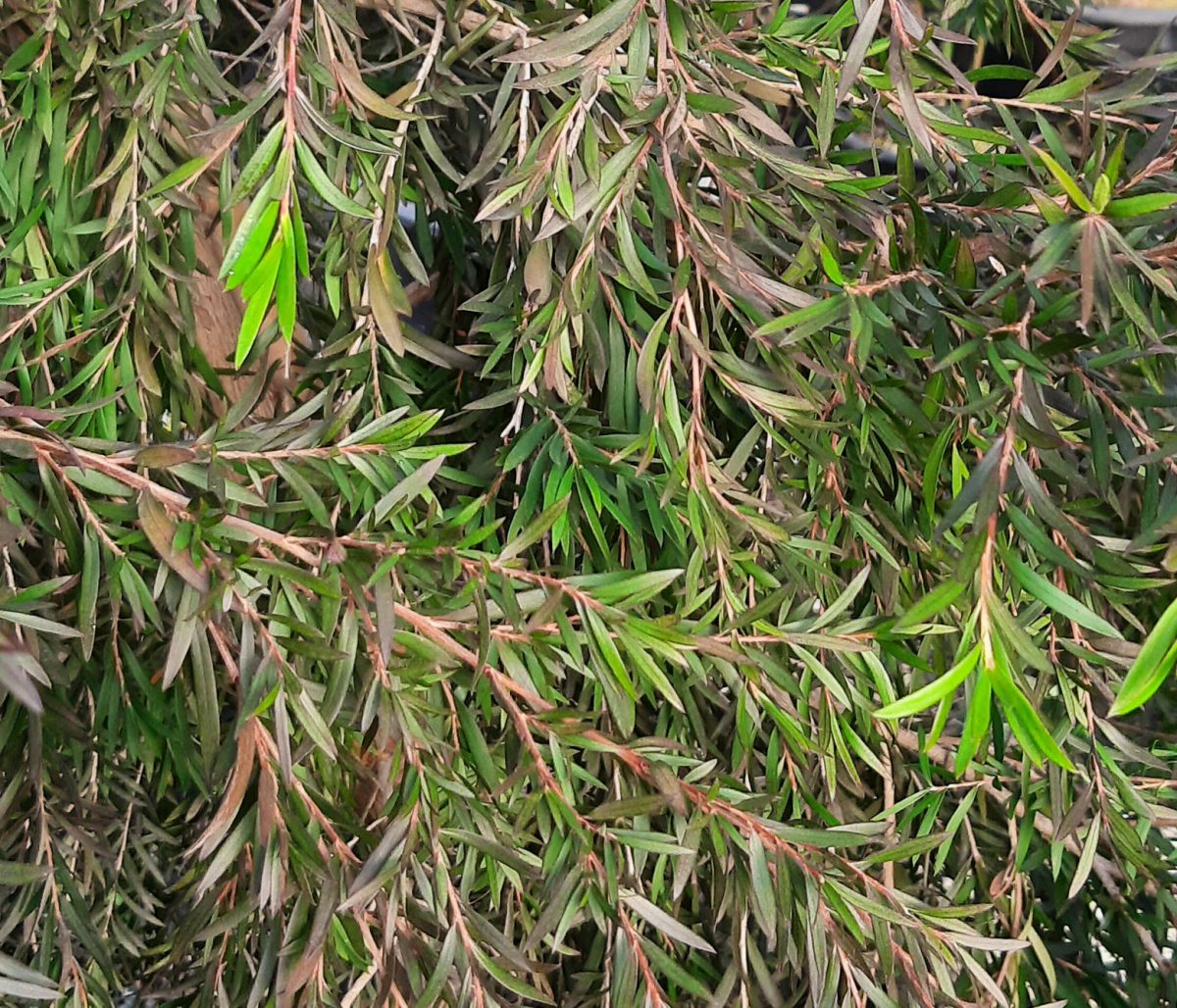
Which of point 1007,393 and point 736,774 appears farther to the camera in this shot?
point 736,774

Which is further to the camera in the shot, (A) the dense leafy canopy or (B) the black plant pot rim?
(B) the black plant pot rim

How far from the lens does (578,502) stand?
68 cm

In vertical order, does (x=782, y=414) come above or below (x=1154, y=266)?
below

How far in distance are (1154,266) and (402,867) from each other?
47 cm

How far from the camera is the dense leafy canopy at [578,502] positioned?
50 cm

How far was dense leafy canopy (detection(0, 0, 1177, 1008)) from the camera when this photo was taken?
0.50m

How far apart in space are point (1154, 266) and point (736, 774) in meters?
0.36

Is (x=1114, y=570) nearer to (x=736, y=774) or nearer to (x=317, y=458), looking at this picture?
(x=736, y=774)

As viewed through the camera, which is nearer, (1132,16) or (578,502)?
(578,502)

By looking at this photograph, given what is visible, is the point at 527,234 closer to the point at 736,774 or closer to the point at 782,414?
the point at 782,414

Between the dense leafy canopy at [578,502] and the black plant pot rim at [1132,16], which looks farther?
the black plant pot rim at [1132,16]

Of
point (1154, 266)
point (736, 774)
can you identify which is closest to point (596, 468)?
point (736, 774)

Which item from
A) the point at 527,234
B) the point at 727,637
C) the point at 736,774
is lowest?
the point at 736,774

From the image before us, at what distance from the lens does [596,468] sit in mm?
649
